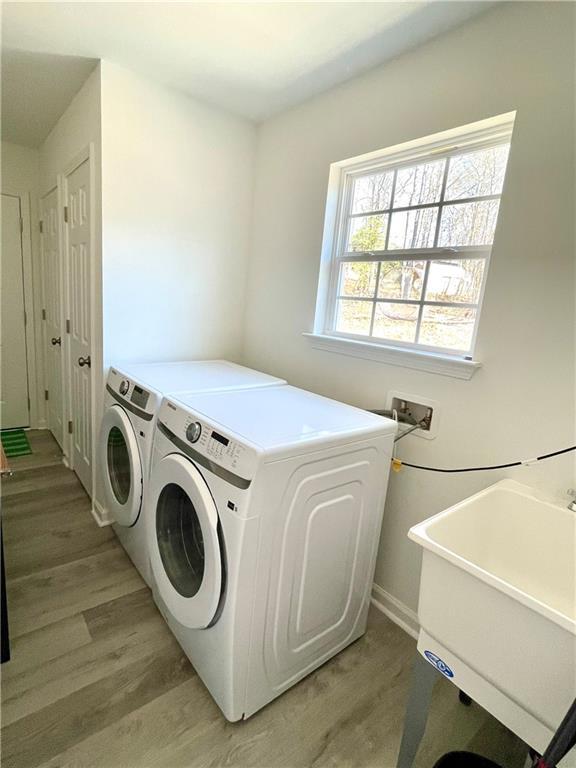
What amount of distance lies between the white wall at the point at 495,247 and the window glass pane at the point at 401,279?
333mm

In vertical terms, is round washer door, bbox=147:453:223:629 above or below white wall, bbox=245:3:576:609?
below

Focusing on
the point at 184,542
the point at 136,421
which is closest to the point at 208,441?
the point at 184,542

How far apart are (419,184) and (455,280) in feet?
1.51

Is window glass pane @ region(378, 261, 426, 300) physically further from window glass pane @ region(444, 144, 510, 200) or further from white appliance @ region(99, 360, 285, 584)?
white appliance @ region(99, 360, 285, 584)

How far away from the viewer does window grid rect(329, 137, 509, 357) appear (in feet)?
4.83

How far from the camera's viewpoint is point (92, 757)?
3.78 ft

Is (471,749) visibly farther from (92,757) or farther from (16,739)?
(16,739)

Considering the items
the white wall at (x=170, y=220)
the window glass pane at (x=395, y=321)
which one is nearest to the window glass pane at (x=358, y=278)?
the window glass pane at (x=395, y=321)

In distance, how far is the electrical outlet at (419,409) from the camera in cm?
154

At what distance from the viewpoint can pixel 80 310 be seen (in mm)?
2367

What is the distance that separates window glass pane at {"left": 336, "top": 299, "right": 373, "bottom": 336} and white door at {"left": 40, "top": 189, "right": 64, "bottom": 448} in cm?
196

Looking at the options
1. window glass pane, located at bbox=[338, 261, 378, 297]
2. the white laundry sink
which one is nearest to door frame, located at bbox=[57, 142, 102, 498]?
window glass pane, located at bbox=[338, 261, 378, 297]

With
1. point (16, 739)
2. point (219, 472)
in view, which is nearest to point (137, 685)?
point (16, 739)

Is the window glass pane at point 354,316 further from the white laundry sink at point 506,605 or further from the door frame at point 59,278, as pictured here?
the door frame at point 59,278
